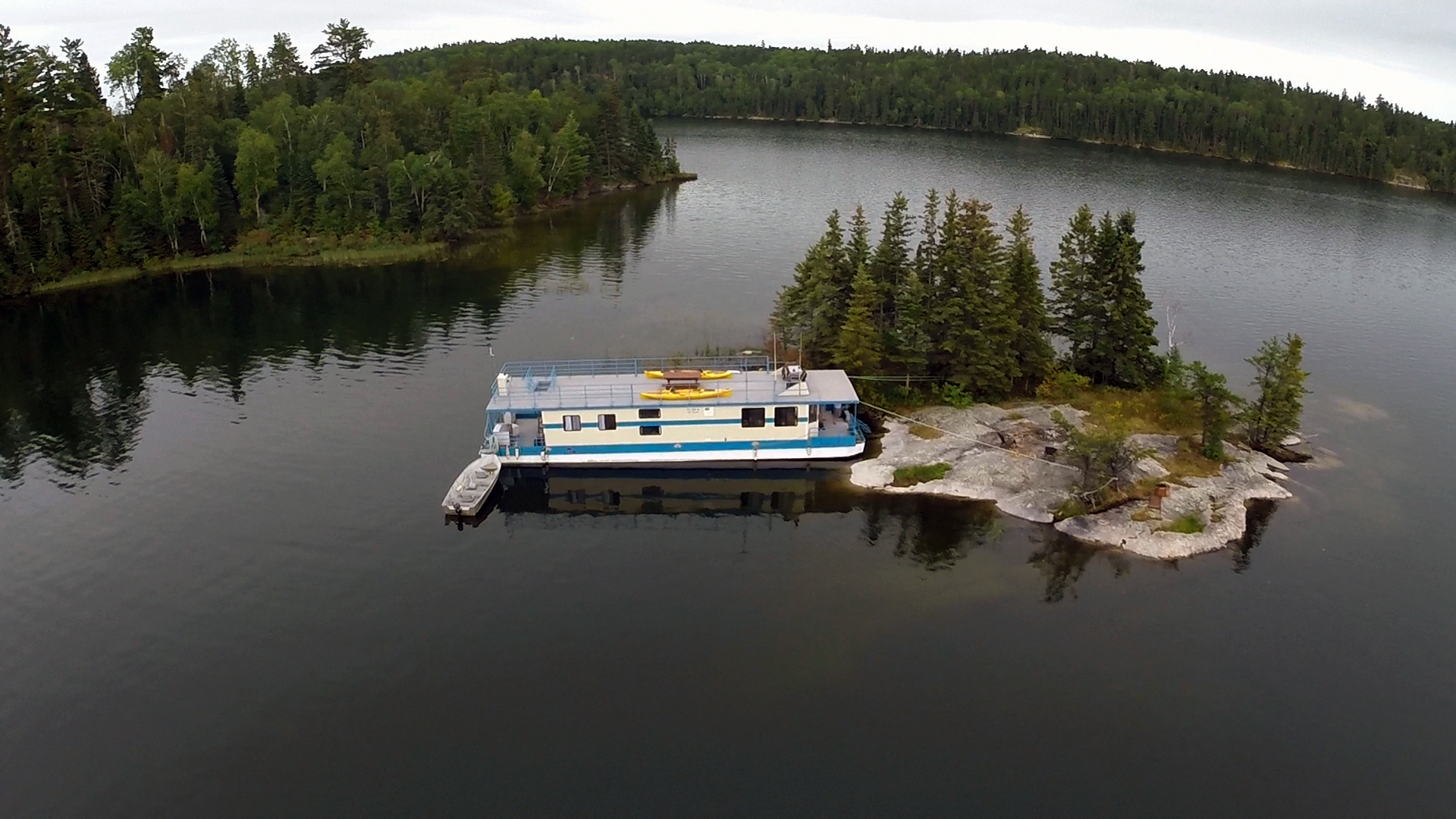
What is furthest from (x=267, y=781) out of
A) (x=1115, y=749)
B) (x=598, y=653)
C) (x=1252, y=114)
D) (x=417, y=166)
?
(x=1252, y=114)

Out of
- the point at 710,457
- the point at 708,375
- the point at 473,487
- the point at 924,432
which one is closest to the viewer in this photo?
the point at 473,487

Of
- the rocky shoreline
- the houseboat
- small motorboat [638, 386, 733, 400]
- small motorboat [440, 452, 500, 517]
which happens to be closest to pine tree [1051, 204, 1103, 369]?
the rocky shoreline

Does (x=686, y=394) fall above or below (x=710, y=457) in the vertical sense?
above

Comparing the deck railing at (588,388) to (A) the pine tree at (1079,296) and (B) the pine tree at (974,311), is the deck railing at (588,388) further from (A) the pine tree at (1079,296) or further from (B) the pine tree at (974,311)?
(A) the pine tree at (1079,296)

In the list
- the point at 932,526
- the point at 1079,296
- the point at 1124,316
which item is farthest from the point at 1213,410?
the point at 932,526

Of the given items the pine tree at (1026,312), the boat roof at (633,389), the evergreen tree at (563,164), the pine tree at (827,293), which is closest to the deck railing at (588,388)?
the boat roof at (633,389)

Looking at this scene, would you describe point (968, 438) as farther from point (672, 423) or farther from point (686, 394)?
point (672, 423)
